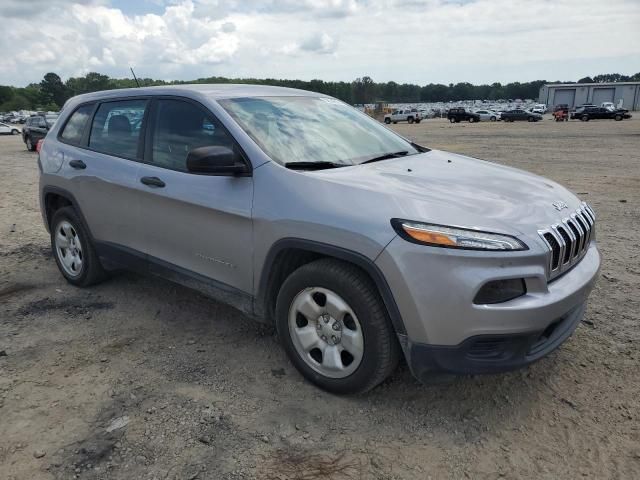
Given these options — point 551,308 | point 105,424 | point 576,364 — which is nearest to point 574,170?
point 576,364

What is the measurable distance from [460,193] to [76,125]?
3.64 metres

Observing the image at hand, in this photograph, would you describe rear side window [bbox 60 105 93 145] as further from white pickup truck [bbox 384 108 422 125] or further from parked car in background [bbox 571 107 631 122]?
white pickup truck [bbox 384 108 422 125]

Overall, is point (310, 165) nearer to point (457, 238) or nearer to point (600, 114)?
point (457, 238)

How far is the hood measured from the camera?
263cm

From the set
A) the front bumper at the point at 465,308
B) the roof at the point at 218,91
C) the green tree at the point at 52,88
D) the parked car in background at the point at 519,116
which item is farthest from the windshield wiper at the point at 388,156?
the green tree at the point at 52,88

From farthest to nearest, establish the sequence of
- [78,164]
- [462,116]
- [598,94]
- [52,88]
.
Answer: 1. [52,88]
2. [598,94]
3. [462,116]
4. [78,164]

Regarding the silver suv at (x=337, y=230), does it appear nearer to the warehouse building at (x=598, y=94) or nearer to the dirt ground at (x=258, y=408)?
the dirt ground at (x=258, y=408)

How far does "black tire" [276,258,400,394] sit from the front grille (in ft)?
2.94

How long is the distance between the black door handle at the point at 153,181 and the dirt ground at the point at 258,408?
114 centimetres

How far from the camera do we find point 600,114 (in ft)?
153

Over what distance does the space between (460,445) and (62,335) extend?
9.91 feet

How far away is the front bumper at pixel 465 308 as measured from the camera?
248 centimetres

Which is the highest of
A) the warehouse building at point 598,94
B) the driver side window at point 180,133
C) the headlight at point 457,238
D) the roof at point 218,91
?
the warehouse building at point 598,94

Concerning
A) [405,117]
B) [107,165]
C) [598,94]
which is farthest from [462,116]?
[107,165]
